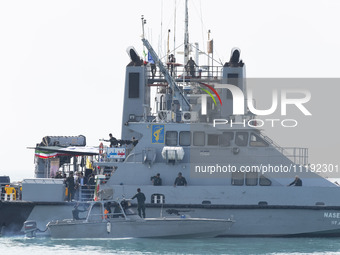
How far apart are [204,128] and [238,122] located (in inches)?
48.3

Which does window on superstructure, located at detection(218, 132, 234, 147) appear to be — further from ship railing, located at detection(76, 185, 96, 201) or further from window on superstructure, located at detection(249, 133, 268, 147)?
ship railing, located at detection(76, 185, 96, 201)

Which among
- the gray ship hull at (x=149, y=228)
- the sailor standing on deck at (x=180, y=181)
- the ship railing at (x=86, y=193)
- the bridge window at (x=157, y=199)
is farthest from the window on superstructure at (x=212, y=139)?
the ship railing at (x=86, y=193)

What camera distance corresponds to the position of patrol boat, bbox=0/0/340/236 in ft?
84.0

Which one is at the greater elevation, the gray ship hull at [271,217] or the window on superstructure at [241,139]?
the window on superstructure at [241,139]

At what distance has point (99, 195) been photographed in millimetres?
26094

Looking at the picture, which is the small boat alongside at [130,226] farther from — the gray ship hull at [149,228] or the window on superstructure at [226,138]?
the window on superstructure at [226,138]

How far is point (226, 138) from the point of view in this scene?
26.7 m

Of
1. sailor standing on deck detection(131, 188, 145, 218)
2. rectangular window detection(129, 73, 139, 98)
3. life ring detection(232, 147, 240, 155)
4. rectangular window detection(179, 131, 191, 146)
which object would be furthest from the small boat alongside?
rectangular window detection(129, 73, 139, 98)

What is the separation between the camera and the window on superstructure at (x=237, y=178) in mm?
26297

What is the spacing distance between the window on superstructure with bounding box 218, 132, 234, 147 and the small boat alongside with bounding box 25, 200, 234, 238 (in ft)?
10.2

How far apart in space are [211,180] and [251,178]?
4.61ft

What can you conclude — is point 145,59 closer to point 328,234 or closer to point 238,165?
point 238,165

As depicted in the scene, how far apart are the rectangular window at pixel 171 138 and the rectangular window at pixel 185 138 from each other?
18cm

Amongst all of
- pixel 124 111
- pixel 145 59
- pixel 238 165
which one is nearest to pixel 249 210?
pixel 238 165
